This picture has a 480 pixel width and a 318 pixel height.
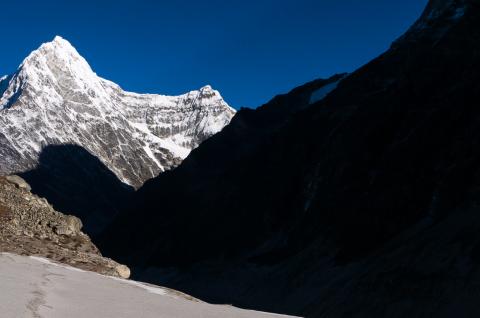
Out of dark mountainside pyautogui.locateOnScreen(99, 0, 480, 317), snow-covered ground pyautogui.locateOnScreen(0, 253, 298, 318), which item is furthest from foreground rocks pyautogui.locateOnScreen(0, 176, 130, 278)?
dark mountainside pyautogui.locateOnScreen(99, 0, 480, 317)

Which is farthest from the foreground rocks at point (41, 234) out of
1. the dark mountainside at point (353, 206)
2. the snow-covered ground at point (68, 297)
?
the dark mountainside at point (353, 206)

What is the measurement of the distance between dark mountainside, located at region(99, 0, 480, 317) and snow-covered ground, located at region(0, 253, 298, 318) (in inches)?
912

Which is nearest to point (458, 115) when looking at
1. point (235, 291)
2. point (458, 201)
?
point (458, 201)

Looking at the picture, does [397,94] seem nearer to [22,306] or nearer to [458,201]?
[458,201]

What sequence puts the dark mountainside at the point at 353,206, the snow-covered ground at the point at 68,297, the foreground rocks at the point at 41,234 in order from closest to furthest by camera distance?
the snow-covered ground at the point at 68,297
the foreground rocks at the point at 41,234
the dark mountainside at the point at 353,206

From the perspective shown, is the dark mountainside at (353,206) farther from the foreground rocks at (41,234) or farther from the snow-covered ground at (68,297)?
the snow-covered ground at (68,297)

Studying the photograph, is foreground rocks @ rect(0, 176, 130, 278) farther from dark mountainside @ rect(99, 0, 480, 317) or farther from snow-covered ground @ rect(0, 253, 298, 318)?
dark mountainside @ rect(99, 0, 480, 317)

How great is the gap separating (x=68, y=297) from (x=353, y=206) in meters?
64.9

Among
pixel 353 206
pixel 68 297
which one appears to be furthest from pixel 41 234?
pixel 353 206

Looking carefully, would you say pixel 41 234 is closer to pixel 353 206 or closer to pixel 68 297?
pixel 68 297

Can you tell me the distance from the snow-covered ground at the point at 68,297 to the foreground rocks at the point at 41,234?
5547 millimetres

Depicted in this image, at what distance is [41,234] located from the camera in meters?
39.4

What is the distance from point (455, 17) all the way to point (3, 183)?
9522 centimetres

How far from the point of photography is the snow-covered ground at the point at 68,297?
711 inches
